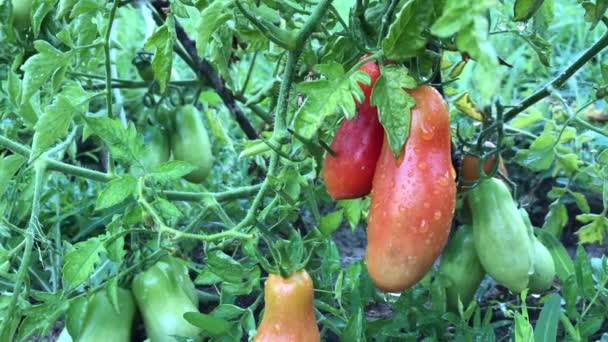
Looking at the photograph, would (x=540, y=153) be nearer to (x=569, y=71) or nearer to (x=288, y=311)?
(x=569, y=71)

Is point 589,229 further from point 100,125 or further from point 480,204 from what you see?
point 100,125

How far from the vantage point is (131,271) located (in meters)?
1.33

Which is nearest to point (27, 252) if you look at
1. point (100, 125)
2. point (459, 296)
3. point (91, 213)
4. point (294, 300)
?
point (100, 125)

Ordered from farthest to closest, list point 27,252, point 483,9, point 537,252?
point 537,252 < point 27,252 < point 483,9

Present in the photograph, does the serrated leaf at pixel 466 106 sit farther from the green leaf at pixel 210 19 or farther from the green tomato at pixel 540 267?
the green leaf at pixel 210 19

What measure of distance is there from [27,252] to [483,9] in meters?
0.84

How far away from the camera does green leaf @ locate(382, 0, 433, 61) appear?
30.8 inches

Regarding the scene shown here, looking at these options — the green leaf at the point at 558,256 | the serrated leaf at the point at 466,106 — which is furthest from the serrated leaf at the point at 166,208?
the green leaf at the point at 558,256

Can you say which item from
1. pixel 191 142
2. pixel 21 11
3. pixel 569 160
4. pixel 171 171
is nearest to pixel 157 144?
pixel 191 142

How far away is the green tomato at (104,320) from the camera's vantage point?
127 cm

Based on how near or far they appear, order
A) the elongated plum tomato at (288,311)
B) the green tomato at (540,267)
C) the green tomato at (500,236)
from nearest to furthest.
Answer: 1. the elongated plum tomato at (288,311)
2. the green tomato at (500,236)
3. the green tomato at (540,267)

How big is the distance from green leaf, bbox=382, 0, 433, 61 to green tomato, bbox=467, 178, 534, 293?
0.43 meters

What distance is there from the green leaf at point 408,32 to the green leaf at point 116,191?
1.49 ft

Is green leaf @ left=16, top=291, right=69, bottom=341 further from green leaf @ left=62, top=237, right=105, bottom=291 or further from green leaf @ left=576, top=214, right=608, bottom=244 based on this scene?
green leaf @ left=576, top=214, right=608, bottom=244
